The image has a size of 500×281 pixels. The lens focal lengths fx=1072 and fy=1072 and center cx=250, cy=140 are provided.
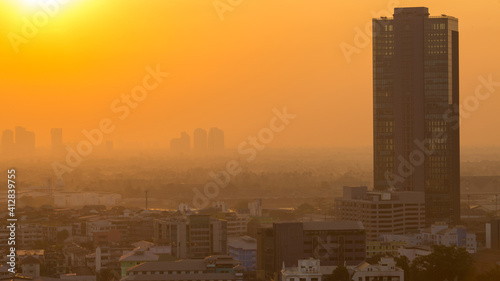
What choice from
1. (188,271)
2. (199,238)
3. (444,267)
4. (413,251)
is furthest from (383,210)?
(188,271)

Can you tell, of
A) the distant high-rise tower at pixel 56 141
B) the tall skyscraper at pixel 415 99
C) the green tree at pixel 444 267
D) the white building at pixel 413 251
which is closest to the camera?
the green tree at pixel 444 267

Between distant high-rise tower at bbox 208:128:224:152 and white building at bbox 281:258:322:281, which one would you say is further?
distant high-rise tower at bbox 208:128:224:152

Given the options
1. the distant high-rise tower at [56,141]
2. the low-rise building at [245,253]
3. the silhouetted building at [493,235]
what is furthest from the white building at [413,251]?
the distant high-rise tower at [56,141]

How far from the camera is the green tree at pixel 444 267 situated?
20.8 m

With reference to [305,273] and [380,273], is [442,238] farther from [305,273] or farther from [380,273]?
[305,273]

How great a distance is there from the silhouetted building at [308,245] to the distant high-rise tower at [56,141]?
5081 cm

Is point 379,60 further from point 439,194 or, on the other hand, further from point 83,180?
point 83,180

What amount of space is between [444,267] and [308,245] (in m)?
3.00

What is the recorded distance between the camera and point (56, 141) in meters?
75.5

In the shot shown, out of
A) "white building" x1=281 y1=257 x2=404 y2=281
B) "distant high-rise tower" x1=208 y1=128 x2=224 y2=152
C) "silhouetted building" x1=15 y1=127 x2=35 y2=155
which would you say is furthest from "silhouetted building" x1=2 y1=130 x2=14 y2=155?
"white building" x1=281 y1=257 x2=404 y2=281

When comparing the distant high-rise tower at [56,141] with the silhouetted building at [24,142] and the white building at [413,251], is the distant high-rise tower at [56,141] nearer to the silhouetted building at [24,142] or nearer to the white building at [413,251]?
the silhouetted building at [24,142]

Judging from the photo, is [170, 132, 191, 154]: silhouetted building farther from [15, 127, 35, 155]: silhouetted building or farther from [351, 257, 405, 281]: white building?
[351, 257, 405, 281]: white building

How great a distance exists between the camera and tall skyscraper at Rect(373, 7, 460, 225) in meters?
37.8

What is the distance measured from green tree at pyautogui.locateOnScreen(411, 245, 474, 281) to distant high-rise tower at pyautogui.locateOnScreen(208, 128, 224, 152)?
208 feet
